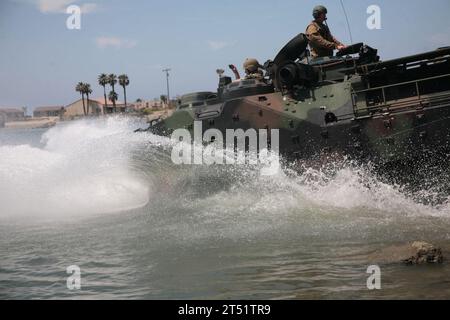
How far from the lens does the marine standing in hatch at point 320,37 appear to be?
433 inches

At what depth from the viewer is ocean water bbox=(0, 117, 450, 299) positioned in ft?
19.2

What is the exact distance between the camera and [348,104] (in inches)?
376

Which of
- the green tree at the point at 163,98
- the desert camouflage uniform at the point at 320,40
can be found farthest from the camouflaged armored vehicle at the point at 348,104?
the green tree at the point at 163,98

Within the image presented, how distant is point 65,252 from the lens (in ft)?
24.4

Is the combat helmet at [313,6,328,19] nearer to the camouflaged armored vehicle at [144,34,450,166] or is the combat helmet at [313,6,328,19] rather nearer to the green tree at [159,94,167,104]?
the camouflaged armored vehicle at [144,34,450,166]

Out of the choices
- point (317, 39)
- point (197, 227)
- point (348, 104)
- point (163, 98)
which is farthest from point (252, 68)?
point (163, 98)

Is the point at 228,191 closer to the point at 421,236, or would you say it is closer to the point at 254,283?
the point at 421,236

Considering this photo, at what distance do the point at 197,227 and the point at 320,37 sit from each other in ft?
15.7

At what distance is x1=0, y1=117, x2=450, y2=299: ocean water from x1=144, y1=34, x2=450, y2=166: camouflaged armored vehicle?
54 cm

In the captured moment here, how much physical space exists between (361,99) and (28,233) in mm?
5802

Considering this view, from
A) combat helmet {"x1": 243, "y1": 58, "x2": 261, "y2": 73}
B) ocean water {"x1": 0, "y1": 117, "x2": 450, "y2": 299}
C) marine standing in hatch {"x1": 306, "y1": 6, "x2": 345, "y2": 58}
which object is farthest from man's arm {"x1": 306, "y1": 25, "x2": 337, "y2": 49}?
ocean water {"x1": 0, "y1": 117, "x2": 450, "y2": 299}

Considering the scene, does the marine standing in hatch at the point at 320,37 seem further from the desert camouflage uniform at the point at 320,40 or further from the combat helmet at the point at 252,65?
the combat helmet at the point at 252,65

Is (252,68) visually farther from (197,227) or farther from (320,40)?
(197,227)

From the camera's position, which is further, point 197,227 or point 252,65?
point 252,65
